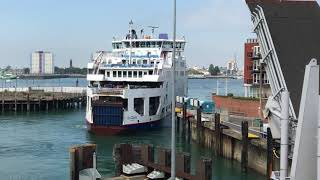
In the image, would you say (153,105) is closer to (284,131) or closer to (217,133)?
(217,133)

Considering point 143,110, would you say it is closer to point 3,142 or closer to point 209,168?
point 3,142

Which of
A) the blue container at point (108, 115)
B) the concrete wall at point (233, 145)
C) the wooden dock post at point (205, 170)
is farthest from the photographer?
the blue container at point (108, 115)

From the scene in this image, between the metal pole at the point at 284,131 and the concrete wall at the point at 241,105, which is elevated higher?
the metal pole at the point at 284,131

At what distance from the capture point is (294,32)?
1800 centimetres

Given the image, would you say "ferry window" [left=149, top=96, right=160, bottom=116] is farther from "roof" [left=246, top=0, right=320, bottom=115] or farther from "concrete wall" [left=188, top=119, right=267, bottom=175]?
"roof" [left=246, top=0, right=320, bottom=115]

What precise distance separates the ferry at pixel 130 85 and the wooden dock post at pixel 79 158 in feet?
83.4

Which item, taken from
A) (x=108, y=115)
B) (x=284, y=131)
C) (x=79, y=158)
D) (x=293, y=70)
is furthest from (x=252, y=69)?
(x=284, y=131)

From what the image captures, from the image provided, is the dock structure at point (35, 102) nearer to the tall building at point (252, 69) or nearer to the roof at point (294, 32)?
the tall building at point (252, 69)

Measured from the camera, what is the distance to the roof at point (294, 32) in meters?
15.8

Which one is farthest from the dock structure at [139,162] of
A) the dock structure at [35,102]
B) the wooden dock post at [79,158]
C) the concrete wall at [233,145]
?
the dock structure at [35,102]

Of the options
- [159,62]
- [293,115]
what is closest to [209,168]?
[293,115]

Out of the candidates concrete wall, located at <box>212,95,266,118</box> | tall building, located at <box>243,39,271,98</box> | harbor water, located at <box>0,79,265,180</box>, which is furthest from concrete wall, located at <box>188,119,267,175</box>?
tall building, located at <box>243,39,271,98</box>

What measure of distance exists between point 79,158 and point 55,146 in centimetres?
2246

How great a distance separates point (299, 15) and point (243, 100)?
37.4 metres
